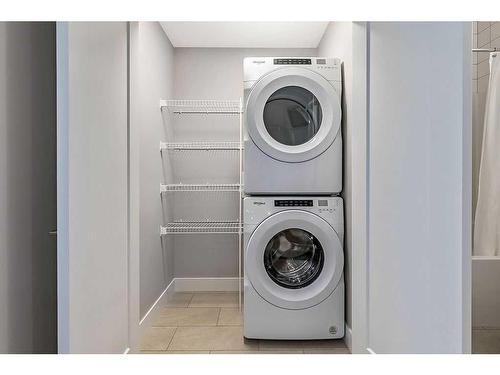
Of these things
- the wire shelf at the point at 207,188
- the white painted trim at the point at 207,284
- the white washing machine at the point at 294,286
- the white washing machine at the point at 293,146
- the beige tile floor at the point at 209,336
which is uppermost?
the white washing machine at the point at 293,146

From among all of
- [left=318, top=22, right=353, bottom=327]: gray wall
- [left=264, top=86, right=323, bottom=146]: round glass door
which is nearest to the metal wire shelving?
[left=264, top=86, right=323, bottom=146]: round glass door

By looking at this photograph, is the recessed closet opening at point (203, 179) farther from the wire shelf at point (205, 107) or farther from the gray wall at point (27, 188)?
the gray wall at point (27, 188)

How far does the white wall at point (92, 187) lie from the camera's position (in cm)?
127

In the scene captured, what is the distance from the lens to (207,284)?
3471mm

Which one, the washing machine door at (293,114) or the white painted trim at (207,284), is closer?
the washing machine door at (293,114)

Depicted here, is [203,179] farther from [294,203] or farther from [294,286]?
[294,286]

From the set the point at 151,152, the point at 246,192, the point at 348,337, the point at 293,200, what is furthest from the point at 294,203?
the point at 151,152

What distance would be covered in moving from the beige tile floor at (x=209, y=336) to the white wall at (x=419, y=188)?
0.50 metres

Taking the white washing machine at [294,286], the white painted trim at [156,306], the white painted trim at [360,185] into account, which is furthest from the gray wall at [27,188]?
the white painted trim at [360,185]

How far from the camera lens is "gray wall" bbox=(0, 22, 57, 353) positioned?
1358 mm

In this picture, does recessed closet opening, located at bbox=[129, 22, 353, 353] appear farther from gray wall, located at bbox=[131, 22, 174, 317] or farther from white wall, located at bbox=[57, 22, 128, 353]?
white wall, located at bbox=[57, 22, 128, 353]

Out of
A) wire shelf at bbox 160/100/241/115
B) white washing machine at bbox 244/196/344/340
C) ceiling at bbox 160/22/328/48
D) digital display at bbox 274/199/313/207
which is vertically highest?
ceiling at bbox 160/22/328/48

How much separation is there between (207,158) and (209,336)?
1.55 metres

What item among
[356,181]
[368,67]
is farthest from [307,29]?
[356,181]
